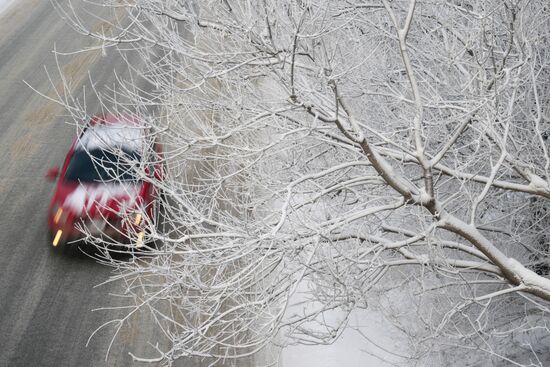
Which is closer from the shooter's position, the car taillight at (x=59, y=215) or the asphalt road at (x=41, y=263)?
the asphalt road at (x=41, y=263)

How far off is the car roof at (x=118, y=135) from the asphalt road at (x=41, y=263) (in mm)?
765

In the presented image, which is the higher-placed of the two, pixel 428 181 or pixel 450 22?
pixel 450 22

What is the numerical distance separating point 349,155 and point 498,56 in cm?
213

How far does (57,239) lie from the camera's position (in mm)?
10562

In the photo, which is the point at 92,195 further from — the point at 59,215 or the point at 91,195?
the point at 59,215

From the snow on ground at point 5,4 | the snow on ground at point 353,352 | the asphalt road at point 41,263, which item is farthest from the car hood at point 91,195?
the snow on ground at point 5,4

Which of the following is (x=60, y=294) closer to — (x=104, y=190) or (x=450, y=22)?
(x=104, y=190)

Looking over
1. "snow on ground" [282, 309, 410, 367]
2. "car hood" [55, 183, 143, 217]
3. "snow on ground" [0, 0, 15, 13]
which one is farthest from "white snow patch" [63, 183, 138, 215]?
"snow on ground" [0, 0, 15, 13]

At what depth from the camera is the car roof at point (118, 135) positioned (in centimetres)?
662

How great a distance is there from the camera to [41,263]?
10516 mm

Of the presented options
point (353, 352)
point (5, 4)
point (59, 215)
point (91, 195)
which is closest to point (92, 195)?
point (91, 195)

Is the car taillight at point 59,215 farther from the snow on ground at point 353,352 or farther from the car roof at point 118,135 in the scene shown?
the snow on ground at point 353,352

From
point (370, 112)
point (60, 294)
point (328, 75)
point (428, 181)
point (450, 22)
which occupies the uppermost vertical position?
point (450, 22)

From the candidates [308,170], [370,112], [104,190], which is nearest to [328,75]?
[308,170]
